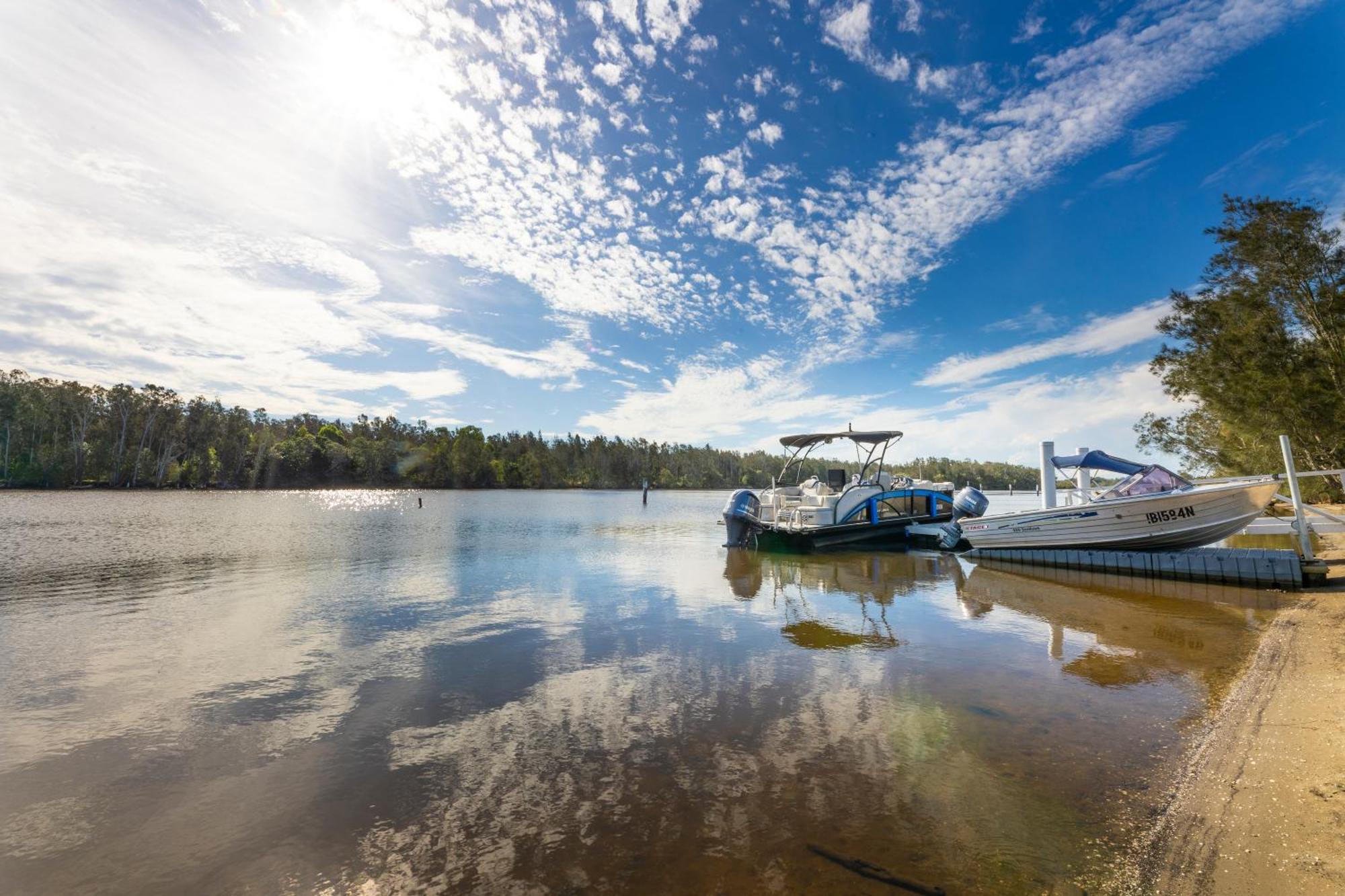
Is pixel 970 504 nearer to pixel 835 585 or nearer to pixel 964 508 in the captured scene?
pixel 964 508

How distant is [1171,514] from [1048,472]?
472 centimetres

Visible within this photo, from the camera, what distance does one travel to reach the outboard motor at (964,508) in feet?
76.6

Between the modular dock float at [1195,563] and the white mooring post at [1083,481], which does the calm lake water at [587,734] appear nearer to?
the modular dock float at [1195,563]

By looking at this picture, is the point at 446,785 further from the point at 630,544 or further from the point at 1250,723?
the point at 630,544

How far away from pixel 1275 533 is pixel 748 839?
36809 mm

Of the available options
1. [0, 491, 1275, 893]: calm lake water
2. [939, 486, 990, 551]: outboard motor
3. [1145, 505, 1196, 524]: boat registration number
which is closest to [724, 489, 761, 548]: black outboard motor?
[939, 486, 990, 551]: outboard motor

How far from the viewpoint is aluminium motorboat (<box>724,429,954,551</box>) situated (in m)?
22.4

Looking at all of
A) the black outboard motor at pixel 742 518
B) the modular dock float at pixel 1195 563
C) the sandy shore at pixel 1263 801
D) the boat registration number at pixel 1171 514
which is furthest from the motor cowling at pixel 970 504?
the sandy shore at pixel 1263 801

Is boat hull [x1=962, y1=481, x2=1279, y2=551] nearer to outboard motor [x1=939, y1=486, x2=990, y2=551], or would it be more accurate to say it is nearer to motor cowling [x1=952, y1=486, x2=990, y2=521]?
outboard motor [x1=939, y1=486, x2=990, y2=551]

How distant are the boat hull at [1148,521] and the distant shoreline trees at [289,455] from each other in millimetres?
27951

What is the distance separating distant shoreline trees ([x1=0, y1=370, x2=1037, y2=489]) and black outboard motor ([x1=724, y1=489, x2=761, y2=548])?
27.1m

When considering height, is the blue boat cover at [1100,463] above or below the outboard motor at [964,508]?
above

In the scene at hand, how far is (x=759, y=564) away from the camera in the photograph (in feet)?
65.3

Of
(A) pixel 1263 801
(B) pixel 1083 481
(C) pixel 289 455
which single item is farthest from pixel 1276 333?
(C) pixel 289 455
